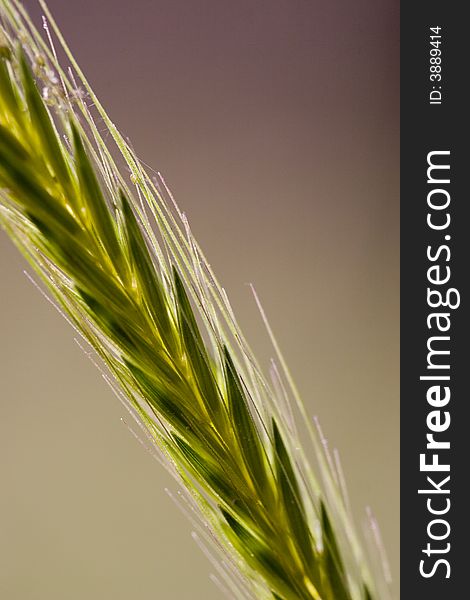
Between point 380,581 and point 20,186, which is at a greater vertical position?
point 20,186

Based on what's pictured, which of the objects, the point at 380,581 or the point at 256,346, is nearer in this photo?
the point at 380,581

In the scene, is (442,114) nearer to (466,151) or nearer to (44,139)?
(466,151)

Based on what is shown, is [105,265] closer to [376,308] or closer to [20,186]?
[20,186]

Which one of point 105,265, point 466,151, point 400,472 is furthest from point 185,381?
point 400,472

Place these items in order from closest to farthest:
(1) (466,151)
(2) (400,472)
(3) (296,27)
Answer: (1) (466,151), (3) (296,27), (2) (400,472)

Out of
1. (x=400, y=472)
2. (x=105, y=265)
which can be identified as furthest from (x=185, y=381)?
(x=400, y=472)

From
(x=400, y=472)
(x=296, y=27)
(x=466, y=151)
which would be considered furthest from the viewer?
(x=400, y=472)

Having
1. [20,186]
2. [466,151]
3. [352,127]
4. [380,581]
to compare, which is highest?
[352,127]
